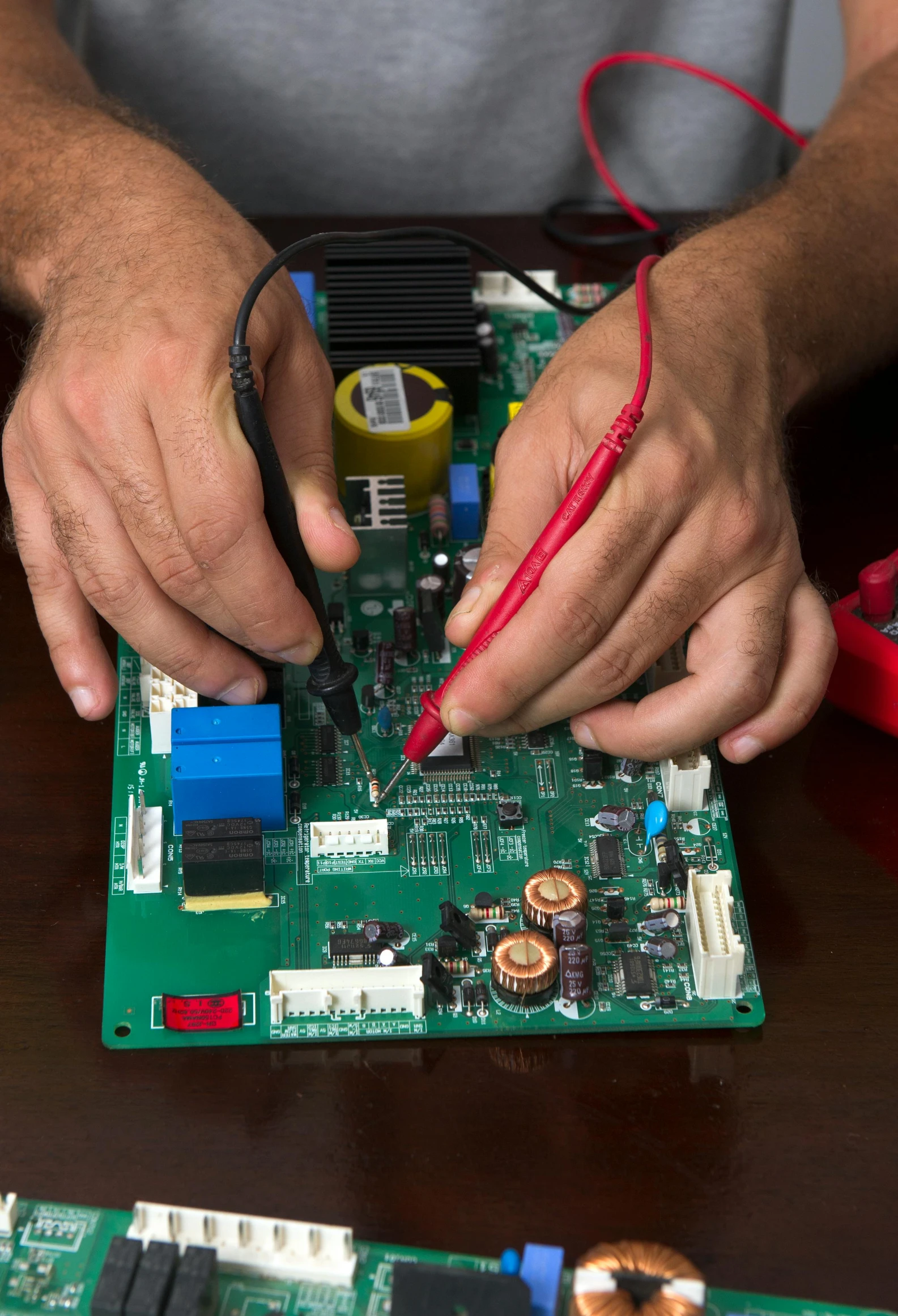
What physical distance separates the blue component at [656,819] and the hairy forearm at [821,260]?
813mm

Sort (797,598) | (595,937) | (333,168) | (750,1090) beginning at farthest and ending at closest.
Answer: (333,168)
(797,598)
(595,937)
(750,1090)

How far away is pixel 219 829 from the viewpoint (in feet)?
6.10

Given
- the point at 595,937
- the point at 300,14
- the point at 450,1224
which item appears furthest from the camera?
the point at 300,14

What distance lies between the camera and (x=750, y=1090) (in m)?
1.69

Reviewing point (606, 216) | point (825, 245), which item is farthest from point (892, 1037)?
point (606, 216)

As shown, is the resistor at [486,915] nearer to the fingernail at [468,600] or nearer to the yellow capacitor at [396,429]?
the fingernail at [468,600]

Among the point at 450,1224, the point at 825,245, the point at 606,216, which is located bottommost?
the point at 450,1224

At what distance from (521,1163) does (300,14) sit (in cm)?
273

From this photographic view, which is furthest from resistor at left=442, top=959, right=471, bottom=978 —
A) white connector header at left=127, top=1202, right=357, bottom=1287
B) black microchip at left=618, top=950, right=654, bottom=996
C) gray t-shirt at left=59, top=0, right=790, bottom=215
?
gray t-shirt at left=59, top=0, right=790, bottom=215

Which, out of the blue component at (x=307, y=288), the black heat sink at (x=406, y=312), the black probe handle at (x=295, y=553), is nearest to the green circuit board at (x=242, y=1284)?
the black probe handle at (x=295, y=553)

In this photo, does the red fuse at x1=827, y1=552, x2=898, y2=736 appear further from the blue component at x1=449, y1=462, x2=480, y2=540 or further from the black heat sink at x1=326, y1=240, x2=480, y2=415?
the black heat sink at x1=326, y1=240, x2=480, y2=415

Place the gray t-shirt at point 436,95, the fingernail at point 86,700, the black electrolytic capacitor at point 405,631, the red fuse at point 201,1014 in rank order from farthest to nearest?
the gray t-shirt at point 436,95 → the black electrolytic capacitor at point 405,631 → the fingernail at point 86,700 → the red fuse at point 201,1014

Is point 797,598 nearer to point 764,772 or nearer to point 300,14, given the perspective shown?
point 764,772

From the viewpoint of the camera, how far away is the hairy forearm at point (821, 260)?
2311 mm
